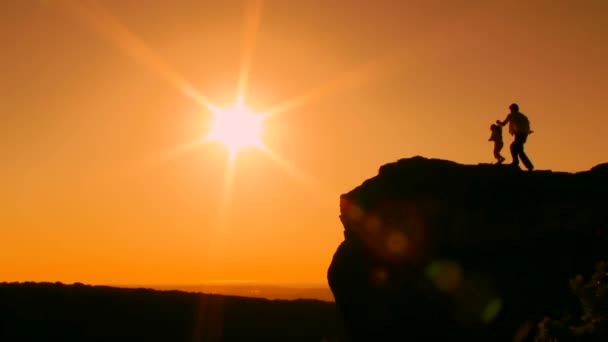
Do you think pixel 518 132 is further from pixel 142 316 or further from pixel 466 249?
pixel 142 316

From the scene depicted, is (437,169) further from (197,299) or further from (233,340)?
(197,299)

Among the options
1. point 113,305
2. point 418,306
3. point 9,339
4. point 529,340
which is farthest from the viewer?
point 113,305

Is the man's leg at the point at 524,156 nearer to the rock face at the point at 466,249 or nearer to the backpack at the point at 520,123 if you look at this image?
the backpack at the point at 520,123

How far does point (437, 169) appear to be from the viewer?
18203mm

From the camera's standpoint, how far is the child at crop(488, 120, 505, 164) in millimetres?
19562

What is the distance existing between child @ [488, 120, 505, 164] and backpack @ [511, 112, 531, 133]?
0.66 m

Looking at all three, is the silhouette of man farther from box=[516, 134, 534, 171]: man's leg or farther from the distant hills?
the distant hills

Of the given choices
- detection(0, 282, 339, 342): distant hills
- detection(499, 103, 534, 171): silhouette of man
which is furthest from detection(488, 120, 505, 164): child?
detection(0, 282, 339, 342): distant hills

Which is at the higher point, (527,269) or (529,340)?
(527,269)

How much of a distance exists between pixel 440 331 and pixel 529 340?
2.39 m

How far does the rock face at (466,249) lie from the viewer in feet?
51.0

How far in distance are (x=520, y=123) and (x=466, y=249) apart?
481 centimetres

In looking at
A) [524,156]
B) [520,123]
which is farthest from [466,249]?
[520,123]

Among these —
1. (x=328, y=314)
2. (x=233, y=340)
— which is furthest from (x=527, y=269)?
(x=328, y=314)
